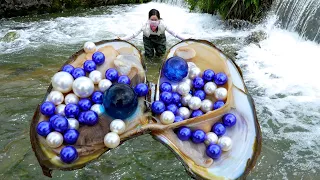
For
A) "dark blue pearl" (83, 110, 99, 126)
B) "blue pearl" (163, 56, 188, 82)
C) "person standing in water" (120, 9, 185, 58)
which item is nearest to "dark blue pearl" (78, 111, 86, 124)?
"dark blue pearl" (83, 110, 99, 126)

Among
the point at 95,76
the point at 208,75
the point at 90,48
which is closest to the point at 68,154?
the point at 95,76

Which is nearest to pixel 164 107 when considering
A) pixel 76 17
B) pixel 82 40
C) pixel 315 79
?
pixel 315 79

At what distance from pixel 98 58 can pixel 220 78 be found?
99 centimetres

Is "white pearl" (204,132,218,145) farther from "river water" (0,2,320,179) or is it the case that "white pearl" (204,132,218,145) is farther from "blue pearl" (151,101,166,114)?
"river water" (0,2,320,179)

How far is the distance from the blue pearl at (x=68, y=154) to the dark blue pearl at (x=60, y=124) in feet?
0.46

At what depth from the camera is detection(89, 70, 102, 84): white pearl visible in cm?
266

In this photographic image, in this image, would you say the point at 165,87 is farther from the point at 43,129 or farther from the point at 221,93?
the point at 43,129

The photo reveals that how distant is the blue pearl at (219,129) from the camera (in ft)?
8.13

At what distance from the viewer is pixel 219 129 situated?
248cm

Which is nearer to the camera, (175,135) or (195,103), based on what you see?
(175,135)

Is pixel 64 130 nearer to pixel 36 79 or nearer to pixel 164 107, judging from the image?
pixel 164 107

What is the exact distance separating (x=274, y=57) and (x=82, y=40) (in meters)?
3.73

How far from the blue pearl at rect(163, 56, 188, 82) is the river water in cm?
97

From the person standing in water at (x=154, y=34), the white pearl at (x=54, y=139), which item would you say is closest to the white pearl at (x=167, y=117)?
the white pearl at (x=54, y=139)
